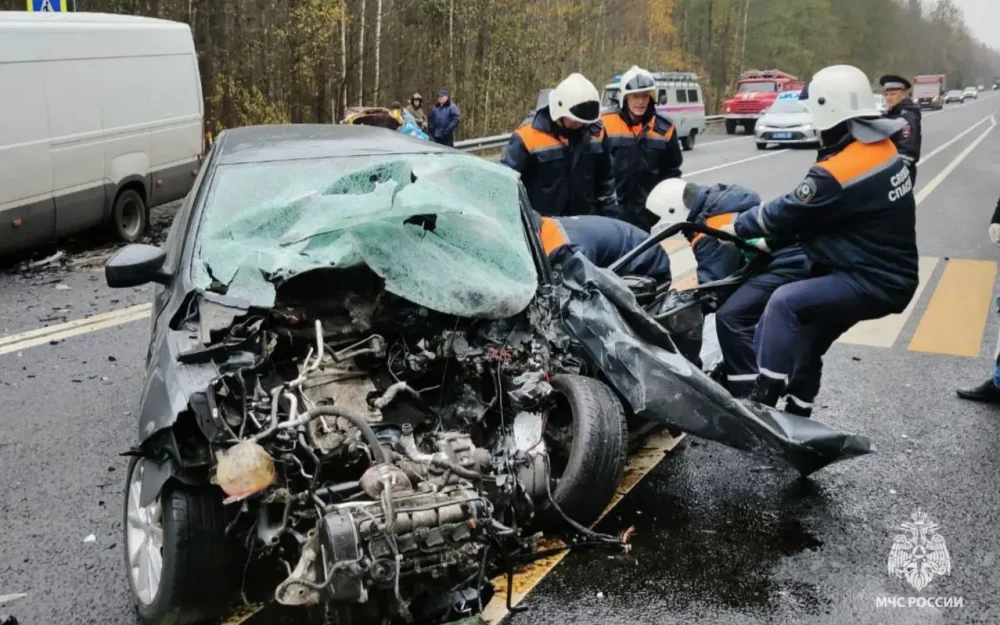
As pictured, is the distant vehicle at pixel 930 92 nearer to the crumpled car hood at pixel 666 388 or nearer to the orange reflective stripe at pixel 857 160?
the orange reflective stripe at pixel 857 160

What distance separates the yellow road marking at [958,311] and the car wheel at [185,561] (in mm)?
5289

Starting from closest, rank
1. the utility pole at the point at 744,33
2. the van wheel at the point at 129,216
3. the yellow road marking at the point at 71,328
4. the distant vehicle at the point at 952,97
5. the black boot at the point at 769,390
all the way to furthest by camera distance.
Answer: the black boot at the point at 769,390 < the yellow road marking at the point at 71,328 < the van wheel at the point at 129,216 < the utility pole at the point at 744,33 < the distant vehicle at the point at 952,97

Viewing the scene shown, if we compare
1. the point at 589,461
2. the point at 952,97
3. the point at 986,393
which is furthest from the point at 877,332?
the point at 952,97

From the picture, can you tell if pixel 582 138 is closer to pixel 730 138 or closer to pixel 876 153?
pixel 876 153

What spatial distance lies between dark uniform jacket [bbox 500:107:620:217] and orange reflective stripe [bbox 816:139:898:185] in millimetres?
2074

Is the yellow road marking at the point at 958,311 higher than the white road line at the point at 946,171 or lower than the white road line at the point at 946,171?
lower

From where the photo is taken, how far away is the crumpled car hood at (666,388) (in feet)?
11.4

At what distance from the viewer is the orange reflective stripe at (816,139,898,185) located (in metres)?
4.03

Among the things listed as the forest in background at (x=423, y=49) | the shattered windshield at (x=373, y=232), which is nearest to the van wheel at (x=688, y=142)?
the forest in background at (x=423, y=49)

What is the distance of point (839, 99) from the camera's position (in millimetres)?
4082

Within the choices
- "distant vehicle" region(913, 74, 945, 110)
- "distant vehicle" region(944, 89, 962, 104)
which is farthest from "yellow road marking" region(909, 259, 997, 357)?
"distant vehicle" region(944, 89, 962, 104)

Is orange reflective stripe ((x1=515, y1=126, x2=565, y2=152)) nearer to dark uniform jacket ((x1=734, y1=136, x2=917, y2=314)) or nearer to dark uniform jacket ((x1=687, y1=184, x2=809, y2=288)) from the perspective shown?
dark uniform jacket ((x1=687, y1=184, x2=809, y2=288))

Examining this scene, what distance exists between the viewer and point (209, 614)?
2.94m

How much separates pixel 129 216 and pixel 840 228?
331 inches
